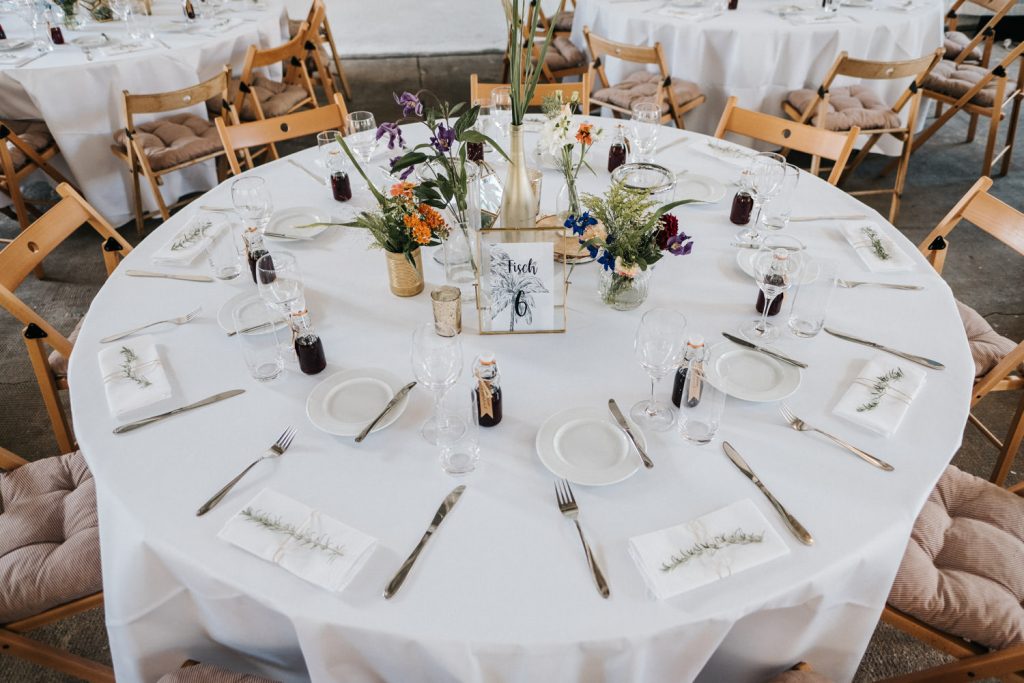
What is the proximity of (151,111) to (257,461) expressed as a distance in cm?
259

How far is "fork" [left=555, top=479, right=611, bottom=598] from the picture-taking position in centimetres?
106

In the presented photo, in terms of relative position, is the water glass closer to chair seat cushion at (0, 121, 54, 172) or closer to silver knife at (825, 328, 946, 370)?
silver knife at (825, 328, 946, 370)

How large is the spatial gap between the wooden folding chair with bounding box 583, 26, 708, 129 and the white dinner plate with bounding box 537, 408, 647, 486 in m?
2.79

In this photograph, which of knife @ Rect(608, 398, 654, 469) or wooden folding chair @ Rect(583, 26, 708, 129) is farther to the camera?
wooden folding chair @ Rect(583, 26, 708, 129)

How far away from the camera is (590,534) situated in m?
1.14

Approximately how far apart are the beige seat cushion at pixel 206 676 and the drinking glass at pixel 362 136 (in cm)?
170

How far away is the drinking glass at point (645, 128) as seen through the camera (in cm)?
232

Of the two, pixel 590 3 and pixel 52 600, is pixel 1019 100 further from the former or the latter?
pixel 52 600

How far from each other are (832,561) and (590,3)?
4.37 m

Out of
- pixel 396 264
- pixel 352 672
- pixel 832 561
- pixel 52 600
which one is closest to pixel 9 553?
Result: pixel 52 600

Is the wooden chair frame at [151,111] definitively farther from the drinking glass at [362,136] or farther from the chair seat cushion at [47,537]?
the chair seat cushion at [47,537]

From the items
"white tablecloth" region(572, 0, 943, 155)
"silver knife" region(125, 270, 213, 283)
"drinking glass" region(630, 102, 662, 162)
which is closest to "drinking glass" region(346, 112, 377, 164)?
"silver knife" region(125, 270, 213, 283)

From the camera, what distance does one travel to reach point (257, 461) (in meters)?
1.28

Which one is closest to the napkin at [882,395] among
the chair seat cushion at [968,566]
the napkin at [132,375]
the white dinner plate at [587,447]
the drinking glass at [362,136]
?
the chair seat cushion at [968,566]
